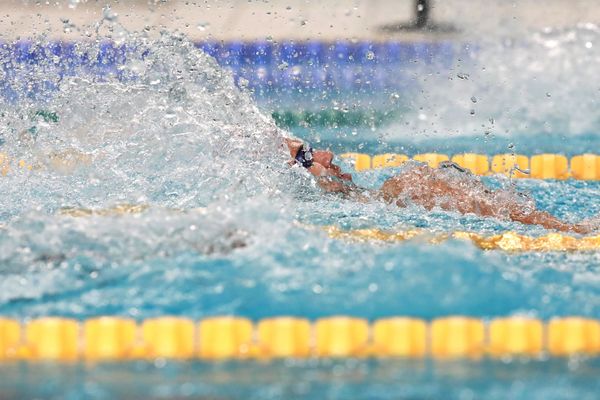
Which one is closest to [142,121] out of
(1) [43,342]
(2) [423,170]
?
(2) [423,170]

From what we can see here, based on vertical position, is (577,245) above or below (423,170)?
below

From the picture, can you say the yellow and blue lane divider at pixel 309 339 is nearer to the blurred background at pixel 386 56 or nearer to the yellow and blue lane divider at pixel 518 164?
the yellow and blue lane divider at pixel 518 164

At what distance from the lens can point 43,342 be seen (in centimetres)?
246

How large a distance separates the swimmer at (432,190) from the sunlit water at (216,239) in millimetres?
71

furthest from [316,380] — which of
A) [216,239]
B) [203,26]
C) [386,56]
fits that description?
[203,26]

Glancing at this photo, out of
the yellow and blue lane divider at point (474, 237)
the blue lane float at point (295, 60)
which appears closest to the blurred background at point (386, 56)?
the blue lane float at point (295, 60)

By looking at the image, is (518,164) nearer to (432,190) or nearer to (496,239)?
(432,190)

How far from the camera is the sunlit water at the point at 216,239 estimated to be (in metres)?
2.65

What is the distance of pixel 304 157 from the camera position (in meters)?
4.05

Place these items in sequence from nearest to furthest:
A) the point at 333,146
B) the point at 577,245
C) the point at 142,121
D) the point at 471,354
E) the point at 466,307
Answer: the point at 471,354
the point at 466,307
the point at 577,245
the point at 142,121
the point at 333,146

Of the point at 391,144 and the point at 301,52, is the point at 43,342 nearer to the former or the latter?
the point at 391,144

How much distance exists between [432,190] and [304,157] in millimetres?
605

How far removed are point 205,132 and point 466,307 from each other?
2.15 metres

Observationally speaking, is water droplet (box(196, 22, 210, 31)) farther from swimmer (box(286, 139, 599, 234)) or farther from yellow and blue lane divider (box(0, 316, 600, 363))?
yellow and blue lane divider (box(0, 316, 600, 363))
